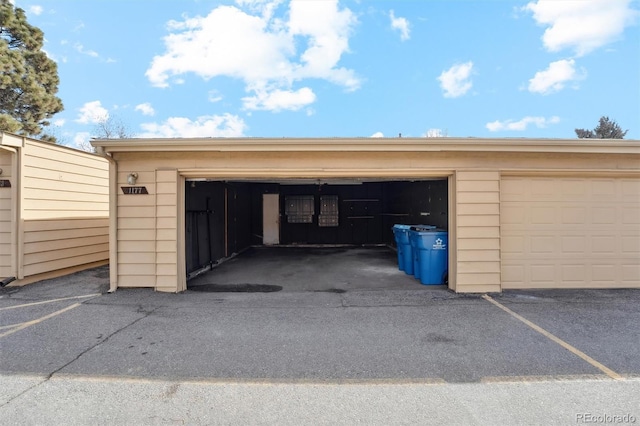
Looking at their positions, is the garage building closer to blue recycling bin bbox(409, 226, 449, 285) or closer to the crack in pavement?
blue recycling bin bbox(409, 226, 449, 285)

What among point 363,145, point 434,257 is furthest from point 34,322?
point 434,257

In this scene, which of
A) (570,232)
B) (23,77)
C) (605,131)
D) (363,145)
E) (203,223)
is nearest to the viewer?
(363,145)

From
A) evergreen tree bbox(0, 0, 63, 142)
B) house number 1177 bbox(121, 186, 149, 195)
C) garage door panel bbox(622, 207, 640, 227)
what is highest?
evergreen tree bbox(0, 0, 63, 142)

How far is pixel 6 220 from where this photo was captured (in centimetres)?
549

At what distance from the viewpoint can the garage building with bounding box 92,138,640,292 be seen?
5012 millimetres

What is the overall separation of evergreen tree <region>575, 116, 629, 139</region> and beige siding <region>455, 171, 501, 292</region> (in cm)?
2637

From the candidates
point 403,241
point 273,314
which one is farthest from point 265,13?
point 273,314

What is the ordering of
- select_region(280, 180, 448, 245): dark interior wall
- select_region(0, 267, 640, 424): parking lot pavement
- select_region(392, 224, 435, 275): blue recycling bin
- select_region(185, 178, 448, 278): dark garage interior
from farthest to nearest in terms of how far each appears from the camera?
select_region(280, 180, 448, 245): dark interior wall
select_region(185, 178, 448, 278): dark garage interior
select_region(392, 224, 435, 275): blue recycling bin
select_region(0, 267, 640, 424): parking lot pavement

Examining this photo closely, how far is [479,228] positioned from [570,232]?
5.48 ft

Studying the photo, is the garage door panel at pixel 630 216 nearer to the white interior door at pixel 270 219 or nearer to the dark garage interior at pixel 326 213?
the dark garage interior at pixel 326 213

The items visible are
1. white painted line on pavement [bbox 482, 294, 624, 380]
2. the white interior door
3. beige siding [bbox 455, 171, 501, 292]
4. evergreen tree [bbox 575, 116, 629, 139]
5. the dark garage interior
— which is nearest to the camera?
white painted line on pavement [bbox 482, 294, 624, 380]

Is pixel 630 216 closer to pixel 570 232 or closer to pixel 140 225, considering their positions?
pixel 570 232

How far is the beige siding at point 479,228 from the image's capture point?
16.9 ft

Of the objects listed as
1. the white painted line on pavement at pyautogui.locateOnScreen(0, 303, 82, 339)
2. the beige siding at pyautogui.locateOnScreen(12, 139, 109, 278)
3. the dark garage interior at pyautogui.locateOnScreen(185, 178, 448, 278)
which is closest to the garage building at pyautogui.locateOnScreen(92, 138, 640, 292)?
the white painted line on pavement at pyautogui.locateOnScreen(0, 303, 82, 339)
